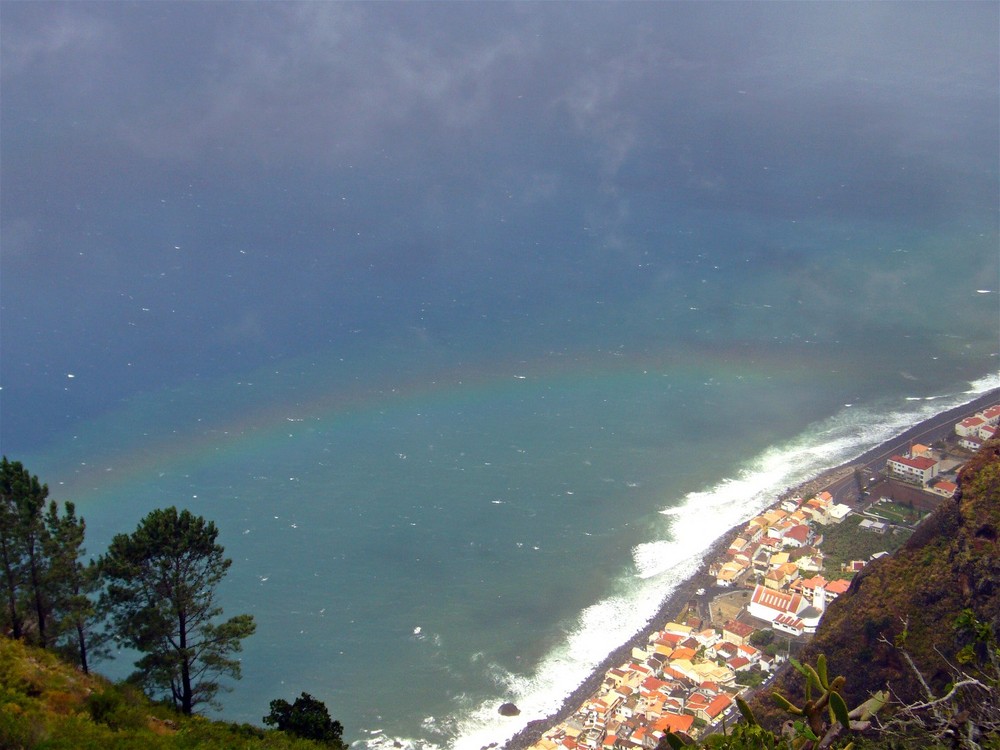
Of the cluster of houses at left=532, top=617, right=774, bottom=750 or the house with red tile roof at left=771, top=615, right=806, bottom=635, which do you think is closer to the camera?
the cluster of houses at left=532, top=617, right=774, bottom=750

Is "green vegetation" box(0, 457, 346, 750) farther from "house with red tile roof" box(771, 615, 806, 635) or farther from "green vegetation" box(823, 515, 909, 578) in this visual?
"green vegetation" box(823, 515, 909, 578)

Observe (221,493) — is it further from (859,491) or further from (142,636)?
(859,491)

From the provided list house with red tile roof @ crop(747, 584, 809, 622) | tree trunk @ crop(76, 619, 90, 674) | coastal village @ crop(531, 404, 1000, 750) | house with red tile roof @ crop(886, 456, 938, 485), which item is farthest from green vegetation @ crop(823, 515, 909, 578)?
tree trunk @ crop(76, 619, 90, 674)

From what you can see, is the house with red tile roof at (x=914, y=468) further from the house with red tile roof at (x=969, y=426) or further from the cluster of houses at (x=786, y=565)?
the cluster of houses at (x=786, y=565)

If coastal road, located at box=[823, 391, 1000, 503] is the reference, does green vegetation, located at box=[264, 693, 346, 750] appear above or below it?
below

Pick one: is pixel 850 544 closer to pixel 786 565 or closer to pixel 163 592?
pixel 786 565

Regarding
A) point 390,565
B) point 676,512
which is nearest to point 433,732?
point 390,565

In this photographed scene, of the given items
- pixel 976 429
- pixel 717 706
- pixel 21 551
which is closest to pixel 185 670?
pixel 21 551
